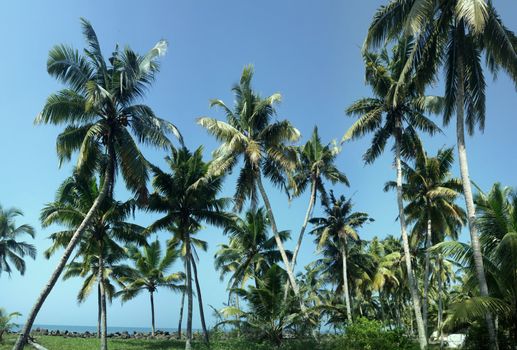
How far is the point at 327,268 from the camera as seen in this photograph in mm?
35906

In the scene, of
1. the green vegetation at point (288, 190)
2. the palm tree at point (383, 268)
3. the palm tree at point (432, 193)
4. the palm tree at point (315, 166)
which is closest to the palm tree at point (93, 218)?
the green vegetation at point (288, 190)

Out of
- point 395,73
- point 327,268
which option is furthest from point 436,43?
point 327,268

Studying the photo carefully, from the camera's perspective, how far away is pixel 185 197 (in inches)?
1012

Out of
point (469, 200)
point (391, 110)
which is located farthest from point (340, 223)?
point (469, 200)

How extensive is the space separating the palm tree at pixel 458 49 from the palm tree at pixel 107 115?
9422mm

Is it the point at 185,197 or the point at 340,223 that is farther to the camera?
the point at 340,223

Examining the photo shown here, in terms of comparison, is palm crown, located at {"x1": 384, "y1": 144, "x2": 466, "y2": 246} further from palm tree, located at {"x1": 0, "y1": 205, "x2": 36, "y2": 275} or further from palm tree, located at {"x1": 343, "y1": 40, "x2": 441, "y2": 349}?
palm tree, located at {"x1": 0, "y1": 205, "x2": 36, "y2": 275}

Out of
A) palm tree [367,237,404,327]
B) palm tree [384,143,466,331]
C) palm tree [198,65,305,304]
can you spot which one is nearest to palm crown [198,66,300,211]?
palm tree [198,65,305,304]

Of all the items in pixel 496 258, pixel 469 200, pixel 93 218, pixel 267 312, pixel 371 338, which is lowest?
pixel 371 338

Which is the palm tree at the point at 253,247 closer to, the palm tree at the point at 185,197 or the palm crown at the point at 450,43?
the palm tree at the point at 185,197

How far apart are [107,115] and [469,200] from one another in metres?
13.9

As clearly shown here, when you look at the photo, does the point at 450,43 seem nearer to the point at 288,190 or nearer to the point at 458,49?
the point at 458,49

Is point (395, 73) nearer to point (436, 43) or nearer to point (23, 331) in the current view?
point (436, 43)

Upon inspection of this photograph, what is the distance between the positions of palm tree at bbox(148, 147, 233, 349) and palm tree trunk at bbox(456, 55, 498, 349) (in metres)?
13.7
